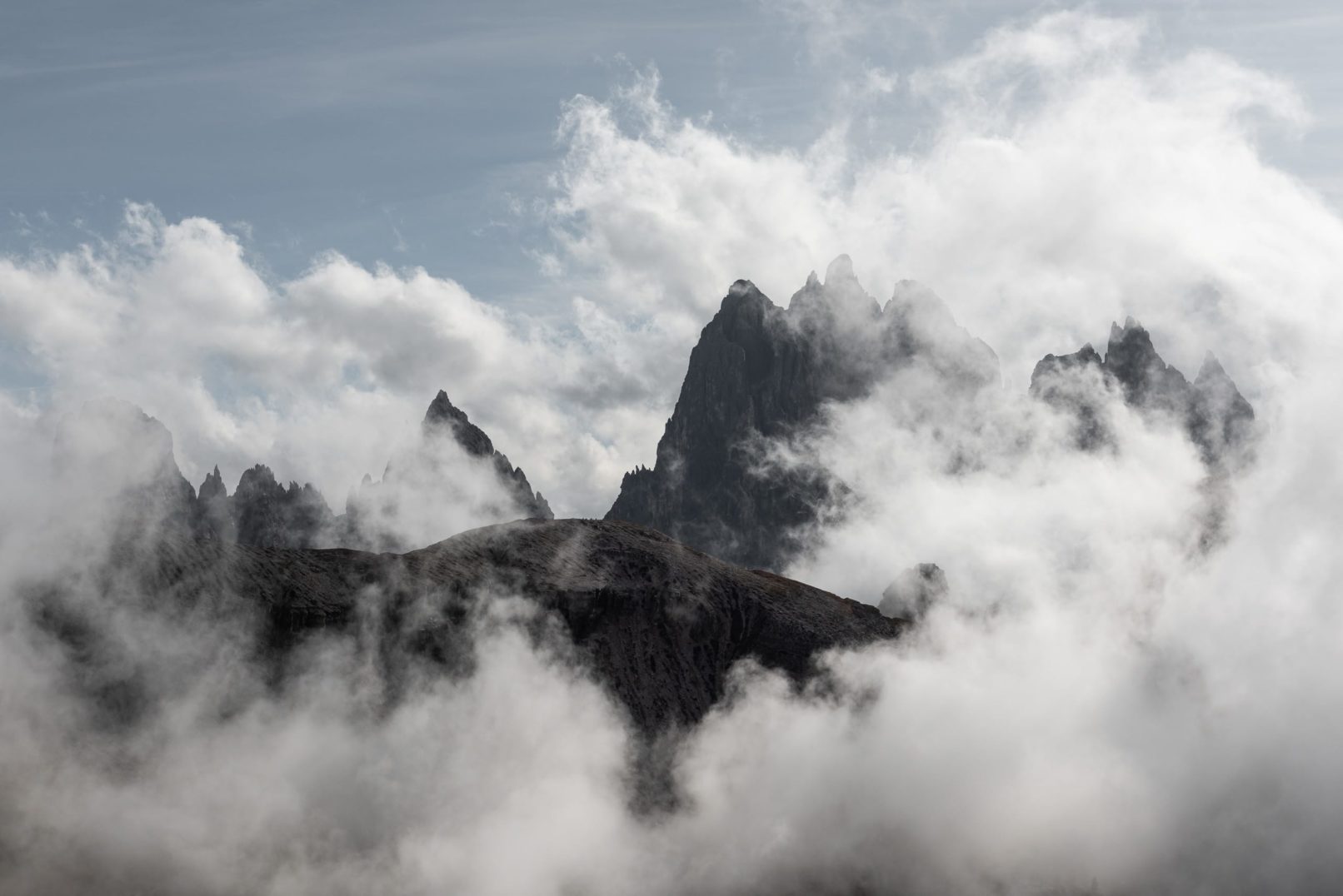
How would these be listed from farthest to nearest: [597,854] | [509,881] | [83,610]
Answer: [597,854] < [509,881] < [83,610]

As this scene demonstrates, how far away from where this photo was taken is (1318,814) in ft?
591

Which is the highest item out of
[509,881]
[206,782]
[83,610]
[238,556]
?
[238,556]

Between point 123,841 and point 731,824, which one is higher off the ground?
point 731,824

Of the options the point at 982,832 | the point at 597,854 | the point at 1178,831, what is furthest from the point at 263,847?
the point at 1178,831

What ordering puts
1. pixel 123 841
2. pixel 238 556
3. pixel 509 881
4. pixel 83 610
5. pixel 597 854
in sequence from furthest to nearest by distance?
pixel 238 556
pixel 597 854
pixel 509 881
pixel 83 610
pixel 123 841

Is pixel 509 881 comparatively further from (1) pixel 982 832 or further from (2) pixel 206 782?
(1) pixel 982 832

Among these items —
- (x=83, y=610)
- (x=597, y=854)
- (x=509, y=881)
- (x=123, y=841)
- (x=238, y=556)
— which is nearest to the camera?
(x=123, y=841)

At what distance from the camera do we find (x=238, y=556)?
621 feet

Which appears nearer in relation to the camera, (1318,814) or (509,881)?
(509,881)

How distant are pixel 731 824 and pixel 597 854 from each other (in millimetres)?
27149

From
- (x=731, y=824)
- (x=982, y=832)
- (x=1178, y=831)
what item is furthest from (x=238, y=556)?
(x=1178, y=831)

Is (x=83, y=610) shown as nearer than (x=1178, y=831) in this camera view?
Yes

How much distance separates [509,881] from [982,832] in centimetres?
6969

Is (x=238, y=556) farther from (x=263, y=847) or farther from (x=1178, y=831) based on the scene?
(x=1178, y=831)
